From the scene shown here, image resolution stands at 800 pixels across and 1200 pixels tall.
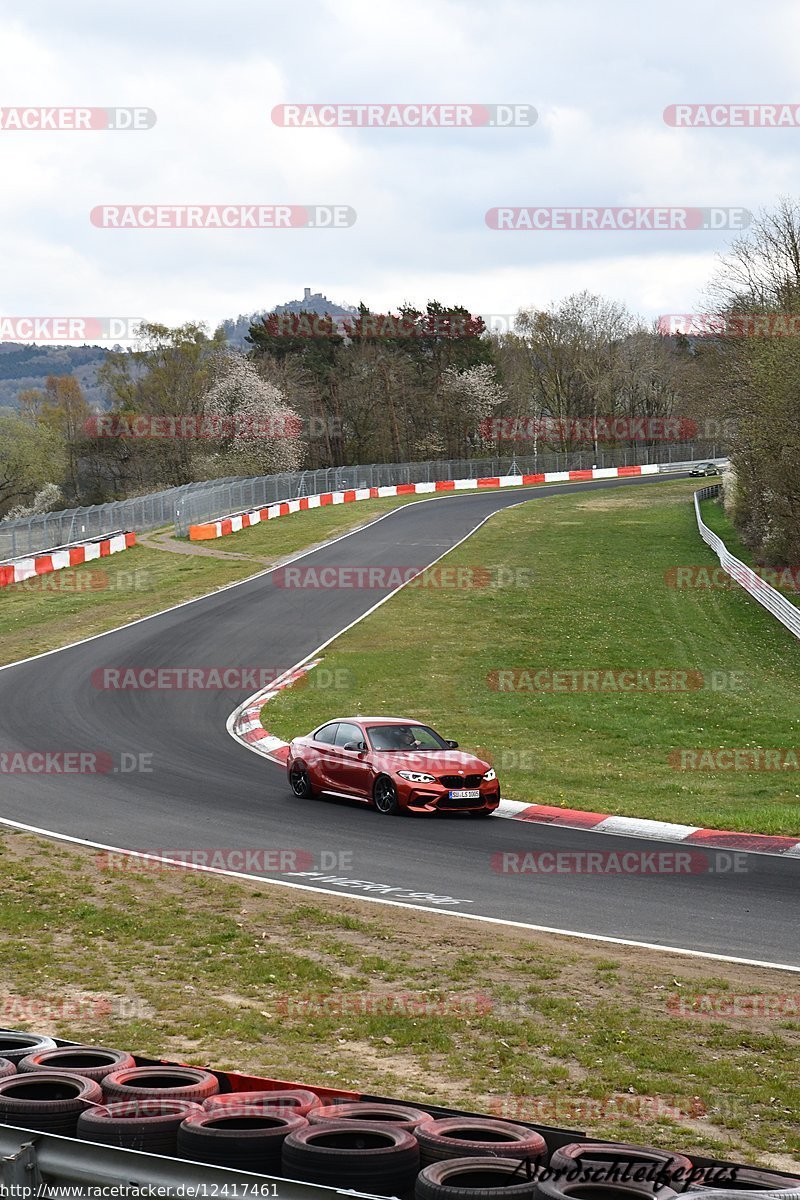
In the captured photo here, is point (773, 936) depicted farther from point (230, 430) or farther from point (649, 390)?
point (649, 390)

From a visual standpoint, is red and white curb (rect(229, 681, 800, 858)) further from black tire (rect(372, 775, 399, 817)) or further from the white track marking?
the white track marking

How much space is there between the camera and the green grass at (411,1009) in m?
8.20

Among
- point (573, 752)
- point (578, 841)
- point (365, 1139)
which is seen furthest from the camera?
point (573, 752)

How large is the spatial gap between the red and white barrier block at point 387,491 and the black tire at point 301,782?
119 ft

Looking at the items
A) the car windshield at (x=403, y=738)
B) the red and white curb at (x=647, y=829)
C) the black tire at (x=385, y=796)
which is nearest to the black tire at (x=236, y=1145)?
the red and white curb at (x=647, y=829)

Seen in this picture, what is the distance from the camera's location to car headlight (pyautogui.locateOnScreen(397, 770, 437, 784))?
18547 millimetres

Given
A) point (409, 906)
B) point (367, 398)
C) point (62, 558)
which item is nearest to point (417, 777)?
point (409, 906)

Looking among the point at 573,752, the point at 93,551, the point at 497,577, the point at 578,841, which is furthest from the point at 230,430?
the point at 578,841

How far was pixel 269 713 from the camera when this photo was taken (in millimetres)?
26297

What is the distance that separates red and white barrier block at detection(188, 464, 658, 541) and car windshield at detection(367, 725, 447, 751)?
36.5 meters

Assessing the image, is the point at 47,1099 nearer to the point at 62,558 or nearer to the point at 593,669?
the point at 593,669

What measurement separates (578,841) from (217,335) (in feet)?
395

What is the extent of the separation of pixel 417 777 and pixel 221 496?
4444 centimetres

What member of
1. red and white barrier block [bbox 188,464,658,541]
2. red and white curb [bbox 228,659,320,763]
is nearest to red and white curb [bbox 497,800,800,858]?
red and white curb [bbox 228,659,320,763]
